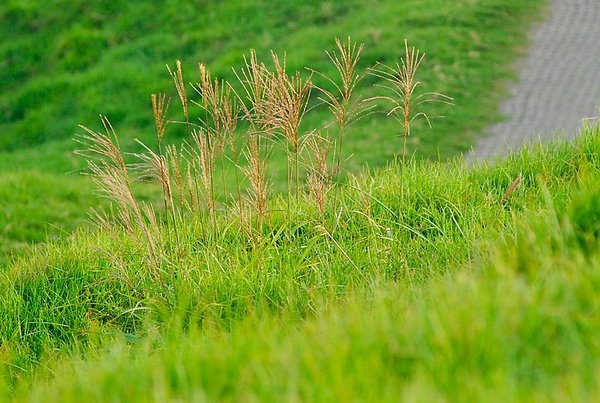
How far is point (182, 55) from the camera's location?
14.4 m

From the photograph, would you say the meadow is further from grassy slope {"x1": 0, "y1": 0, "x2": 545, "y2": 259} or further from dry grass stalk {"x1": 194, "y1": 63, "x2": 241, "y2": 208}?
grassy slope {"x1": 0, "y1": 0, "x2": 545, "y2": 259}

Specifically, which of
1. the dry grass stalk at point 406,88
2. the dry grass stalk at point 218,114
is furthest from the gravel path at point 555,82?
the dry grass stalk at point 218,114

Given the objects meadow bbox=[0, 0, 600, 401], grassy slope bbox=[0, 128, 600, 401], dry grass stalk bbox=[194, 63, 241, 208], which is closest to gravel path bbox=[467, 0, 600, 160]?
meadow bbox=[0, 0, 600, 401]

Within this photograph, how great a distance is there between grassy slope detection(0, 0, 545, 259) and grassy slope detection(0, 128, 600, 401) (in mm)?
4898

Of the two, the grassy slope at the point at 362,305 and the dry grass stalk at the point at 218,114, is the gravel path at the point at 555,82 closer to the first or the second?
the grassy slope at the point at 362,305

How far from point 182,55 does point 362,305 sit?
11.9 m

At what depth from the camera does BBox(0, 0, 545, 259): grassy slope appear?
1089 cm

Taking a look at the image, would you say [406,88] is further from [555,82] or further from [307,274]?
[555,82]

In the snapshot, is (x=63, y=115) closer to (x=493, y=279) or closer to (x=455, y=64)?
(x=455, y=64)

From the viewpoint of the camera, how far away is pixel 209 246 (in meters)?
4.64

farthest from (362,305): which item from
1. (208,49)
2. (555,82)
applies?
(208,49)

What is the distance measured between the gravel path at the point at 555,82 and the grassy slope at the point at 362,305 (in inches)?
192

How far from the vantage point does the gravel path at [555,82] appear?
1029 centimetres

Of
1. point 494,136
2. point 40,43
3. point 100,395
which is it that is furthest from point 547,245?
point 40,43
